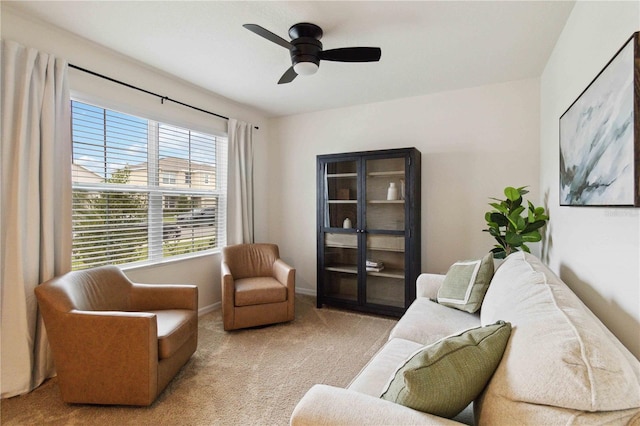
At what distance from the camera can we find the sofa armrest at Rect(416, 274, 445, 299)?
2557mm

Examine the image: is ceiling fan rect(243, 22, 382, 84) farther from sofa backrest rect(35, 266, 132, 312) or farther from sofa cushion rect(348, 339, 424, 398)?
sofa backrest rect(35, 266, 132, 312)

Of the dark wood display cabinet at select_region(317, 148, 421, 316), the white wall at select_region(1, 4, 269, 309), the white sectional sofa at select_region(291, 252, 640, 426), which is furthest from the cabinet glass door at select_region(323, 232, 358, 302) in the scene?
the white sectional sofa at select_region(291, 252, 640, 426)

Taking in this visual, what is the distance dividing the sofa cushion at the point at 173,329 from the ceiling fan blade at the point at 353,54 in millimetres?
2174

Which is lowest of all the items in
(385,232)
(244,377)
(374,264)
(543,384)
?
(244,377)

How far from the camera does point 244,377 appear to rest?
2.19 m

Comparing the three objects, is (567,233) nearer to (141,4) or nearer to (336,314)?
(336,314)

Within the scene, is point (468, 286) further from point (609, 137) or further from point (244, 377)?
point (244, 377)

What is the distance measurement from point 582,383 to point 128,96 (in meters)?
3.46

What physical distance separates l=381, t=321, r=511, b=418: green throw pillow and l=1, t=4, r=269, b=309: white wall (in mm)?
2735

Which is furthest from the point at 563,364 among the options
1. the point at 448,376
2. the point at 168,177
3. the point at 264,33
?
the point at 168,177

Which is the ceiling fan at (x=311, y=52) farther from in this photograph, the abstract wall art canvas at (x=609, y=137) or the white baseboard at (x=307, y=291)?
the white baseboard at (x=307, y=291)

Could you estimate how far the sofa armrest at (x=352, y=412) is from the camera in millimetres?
912

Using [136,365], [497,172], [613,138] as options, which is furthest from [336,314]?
[613,138]

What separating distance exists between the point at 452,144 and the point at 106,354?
11.7ft
